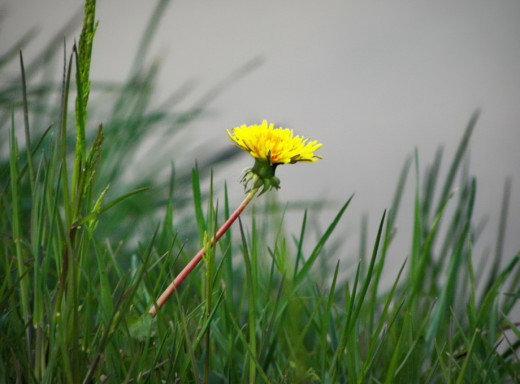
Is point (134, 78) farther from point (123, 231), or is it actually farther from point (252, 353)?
point (252, 353)

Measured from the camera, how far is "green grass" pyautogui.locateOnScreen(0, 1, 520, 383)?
0.99 feet

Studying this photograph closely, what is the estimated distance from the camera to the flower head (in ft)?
1.21

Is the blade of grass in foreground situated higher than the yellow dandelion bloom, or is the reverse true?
the yellow dandelion bloom

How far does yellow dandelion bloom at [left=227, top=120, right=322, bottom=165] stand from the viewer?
1.21ft

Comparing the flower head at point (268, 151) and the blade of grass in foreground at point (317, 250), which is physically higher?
the flower head at point (268, 151)

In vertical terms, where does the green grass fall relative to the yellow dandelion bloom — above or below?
below

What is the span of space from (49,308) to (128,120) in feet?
1.61

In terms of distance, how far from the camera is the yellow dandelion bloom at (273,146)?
370mm

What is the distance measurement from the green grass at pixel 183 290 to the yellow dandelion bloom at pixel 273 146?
4cm

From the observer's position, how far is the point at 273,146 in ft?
1.21

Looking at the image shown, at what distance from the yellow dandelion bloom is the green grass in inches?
1.7

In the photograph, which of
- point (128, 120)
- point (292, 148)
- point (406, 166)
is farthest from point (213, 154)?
point (292, 148)

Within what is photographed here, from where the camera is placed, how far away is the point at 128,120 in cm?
78

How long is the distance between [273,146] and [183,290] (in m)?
0.18
